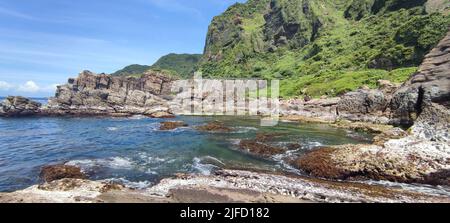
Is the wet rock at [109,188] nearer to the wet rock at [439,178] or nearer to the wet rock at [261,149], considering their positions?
the wet rock at [261,149]

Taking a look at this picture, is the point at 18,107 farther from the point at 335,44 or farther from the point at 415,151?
the point at 335,44

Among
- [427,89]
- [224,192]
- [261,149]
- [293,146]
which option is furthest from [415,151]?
[224,192]

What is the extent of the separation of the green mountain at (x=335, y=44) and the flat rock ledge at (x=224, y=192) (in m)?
54.3

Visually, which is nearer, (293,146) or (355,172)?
(355,172)

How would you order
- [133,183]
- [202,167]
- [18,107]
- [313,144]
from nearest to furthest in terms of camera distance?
1. [133,183]
2. [202,167]
3. [313,144]
4. [18,107]

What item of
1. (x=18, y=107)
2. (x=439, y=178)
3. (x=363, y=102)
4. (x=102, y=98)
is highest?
(x=102, y=98)

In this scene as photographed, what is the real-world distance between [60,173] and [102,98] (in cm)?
8890

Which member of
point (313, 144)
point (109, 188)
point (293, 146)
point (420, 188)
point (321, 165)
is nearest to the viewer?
point (109, 188)

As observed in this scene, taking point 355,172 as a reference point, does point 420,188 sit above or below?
below

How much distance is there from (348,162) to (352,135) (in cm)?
1795

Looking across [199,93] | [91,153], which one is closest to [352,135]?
[91,153]

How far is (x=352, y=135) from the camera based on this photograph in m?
38.7

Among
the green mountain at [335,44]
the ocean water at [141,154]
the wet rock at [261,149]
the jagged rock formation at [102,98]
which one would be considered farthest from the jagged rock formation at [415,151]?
the jagged rock formation at [102,98]

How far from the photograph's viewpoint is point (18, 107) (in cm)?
8344
